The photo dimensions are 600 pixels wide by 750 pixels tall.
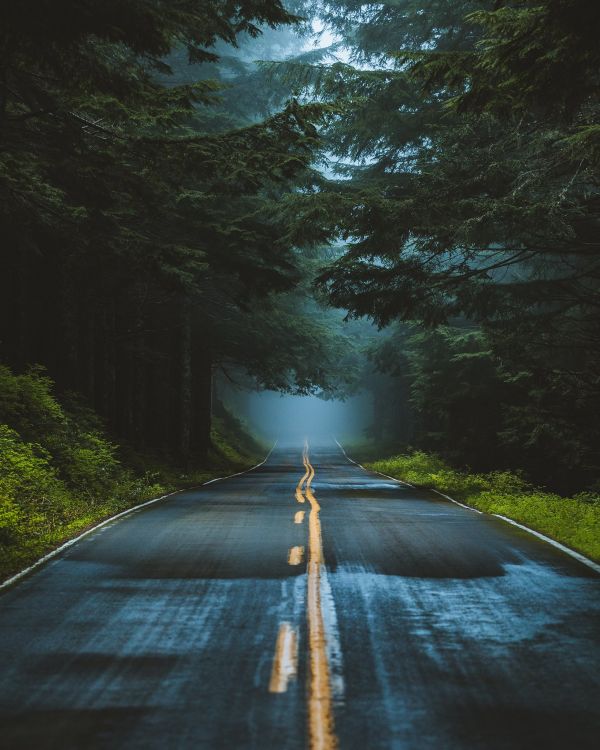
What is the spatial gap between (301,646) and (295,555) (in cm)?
420

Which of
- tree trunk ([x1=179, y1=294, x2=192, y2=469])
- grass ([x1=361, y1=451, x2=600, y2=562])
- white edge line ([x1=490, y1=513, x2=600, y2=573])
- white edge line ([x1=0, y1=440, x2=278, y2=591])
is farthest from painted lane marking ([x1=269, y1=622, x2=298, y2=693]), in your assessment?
tree trunk ([x1=179, y1=294, x2=192, y2=469])

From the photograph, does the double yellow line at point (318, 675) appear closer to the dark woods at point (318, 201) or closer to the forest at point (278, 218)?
the forest at point (278, 218)

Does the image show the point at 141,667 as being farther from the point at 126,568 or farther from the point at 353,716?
the point at 126,568

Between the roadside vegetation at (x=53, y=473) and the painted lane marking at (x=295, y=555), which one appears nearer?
the painted lane marking at (x=295, y=555)

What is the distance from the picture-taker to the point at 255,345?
1318 inches

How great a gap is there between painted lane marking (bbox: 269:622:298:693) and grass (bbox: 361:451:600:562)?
558cm

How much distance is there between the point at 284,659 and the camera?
6016mm

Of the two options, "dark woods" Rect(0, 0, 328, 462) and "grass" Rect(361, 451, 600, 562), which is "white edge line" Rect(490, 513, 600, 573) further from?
"dark woods" Rect(0, 0, 328, 462)

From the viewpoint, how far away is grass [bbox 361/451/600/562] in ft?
41.3

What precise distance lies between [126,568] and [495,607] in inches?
177

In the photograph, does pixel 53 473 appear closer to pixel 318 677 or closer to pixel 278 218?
pixel 278 218

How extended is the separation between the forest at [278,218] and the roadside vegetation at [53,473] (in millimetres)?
73

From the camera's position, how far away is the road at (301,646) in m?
4.74

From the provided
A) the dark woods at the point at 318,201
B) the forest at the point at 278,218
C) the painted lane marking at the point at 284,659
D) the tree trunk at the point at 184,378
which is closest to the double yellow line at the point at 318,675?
the painted lane marking at the point at 284,659
